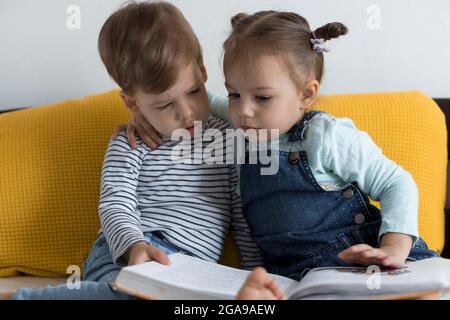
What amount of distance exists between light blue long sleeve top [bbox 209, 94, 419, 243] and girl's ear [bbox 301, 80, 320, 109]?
34mm

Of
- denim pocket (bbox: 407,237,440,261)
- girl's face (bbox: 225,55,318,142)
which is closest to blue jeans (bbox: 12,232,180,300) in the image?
girl's face (bbox: 225,55,318,142)

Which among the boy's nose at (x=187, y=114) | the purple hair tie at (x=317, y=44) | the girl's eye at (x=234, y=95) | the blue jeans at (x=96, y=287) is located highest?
the purple hair tie at (x=317, y=44)

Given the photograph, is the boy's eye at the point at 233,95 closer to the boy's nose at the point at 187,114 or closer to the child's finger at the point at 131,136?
the boy's nose at the point at 187,114

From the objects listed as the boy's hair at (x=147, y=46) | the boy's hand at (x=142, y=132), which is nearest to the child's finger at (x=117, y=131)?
the boy's hand at (x=142, y=132)

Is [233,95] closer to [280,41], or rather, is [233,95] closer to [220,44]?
[280,41]

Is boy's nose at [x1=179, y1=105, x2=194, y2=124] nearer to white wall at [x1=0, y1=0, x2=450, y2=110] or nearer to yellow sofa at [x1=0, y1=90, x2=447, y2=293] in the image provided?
yellow sofa at [x1=0, y1=90, x2=447, y2=293]

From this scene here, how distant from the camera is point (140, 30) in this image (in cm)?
120

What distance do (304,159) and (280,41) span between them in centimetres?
21

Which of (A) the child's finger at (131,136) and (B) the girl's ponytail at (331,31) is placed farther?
(A) the child's finger at (131,136)

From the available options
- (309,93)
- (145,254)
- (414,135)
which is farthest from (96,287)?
(414,135)

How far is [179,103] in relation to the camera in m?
1.21

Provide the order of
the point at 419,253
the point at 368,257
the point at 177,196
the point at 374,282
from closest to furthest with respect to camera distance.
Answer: the point at 374,282
the point at 368,257
the point at 419,253
the point at 177,196

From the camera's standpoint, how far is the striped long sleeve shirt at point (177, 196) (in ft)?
4.08

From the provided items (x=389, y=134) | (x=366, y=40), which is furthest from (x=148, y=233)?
(x=366, y=40)
